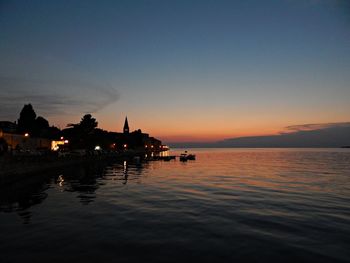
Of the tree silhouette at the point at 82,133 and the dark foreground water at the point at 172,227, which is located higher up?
the tree silhouette at the point at 82,133

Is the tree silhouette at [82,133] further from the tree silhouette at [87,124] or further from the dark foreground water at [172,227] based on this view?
the dark foreground water at [172,227]

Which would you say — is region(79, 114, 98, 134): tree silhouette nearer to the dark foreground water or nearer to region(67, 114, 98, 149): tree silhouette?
region(67, 114, 98, 149): tree silhouette

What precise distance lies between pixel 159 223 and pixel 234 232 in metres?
5.18

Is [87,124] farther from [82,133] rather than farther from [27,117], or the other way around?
[27,117]

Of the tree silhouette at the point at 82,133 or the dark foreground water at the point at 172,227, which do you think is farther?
the tree silhouette at the point at 82,133

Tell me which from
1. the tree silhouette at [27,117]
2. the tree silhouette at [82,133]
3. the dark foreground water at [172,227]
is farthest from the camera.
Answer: the tree silhouette at [27,117]

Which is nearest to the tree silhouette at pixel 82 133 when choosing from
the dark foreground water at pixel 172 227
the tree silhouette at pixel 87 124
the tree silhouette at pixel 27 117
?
the tree silhouette at pixel 87 124

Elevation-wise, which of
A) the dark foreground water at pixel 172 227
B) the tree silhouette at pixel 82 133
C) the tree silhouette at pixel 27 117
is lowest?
the dark foreground water at pixel 172 227

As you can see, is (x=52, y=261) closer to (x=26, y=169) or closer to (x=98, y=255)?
(x=98, y=255)

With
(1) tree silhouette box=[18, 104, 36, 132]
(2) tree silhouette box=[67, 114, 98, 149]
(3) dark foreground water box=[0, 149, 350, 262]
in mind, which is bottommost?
(3) dark foreground water box=[0, 149, 350, 262]

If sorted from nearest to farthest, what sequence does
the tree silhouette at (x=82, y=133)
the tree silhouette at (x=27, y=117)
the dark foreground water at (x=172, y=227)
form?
the dark foreground water at (x=172, y=227)
the tree silhouette at (x=82, y=133)
the tree silhouette at (x=27, y=117)

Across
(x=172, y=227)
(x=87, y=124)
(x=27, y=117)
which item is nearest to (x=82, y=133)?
(x=87, y=124)

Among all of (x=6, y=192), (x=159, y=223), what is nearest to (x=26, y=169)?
(x=6, y=192)

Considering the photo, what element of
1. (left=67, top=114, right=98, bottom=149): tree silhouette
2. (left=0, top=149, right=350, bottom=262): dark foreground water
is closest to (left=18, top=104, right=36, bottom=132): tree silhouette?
(left=67, top=114, right=98, bottom=149): tree silhouette
